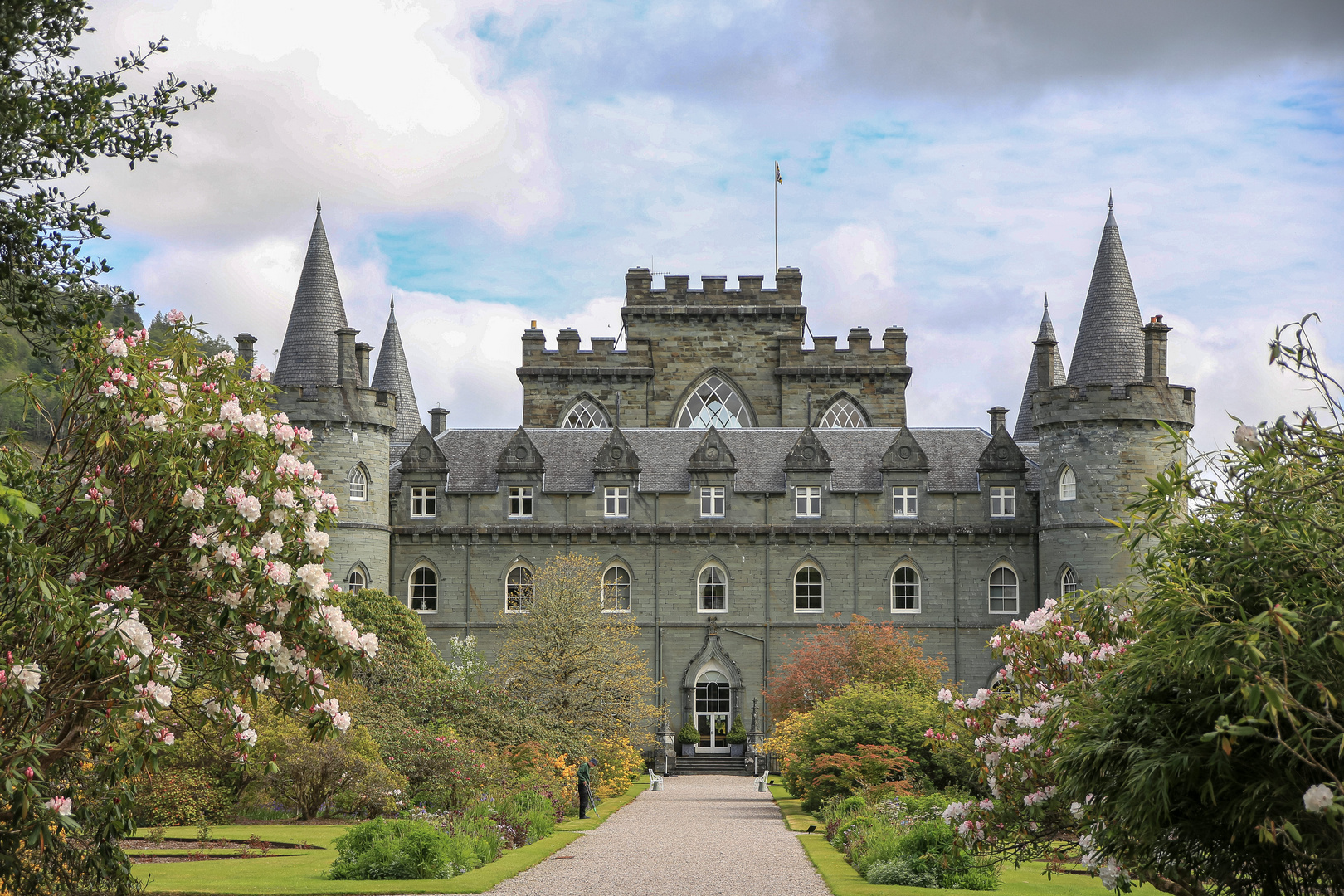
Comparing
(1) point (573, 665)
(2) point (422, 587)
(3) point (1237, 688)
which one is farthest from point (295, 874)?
(2) point (422, 587)

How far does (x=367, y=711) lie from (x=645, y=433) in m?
22.7

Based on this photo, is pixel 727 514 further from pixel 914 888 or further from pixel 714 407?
pixel 914 888

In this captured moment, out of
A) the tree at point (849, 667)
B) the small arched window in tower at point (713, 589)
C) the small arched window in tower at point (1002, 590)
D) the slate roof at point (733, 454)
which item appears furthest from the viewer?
the slate roof at point (733, 454)

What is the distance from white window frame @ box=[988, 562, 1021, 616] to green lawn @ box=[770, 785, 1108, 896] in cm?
2368

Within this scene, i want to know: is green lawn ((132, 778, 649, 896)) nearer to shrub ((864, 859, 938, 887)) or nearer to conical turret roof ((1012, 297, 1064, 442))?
shrub ((864, 859, 938, 887))

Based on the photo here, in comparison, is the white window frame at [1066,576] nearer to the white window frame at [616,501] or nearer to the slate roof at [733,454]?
the slate roof at [733,454]

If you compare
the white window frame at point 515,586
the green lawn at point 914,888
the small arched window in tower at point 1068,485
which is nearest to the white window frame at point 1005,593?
the small arched window in tower at point 1068,485

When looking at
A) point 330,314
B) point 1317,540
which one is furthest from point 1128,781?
point 330,314

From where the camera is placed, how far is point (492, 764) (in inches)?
1077

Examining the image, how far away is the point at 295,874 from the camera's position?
1947cm

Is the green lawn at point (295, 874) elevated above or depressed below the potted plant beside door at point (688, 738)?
above

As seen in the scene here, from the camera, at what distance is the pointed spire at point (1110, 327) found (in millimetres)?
44156

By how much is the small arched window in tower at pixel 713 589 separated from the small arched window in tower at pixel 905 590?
598cm

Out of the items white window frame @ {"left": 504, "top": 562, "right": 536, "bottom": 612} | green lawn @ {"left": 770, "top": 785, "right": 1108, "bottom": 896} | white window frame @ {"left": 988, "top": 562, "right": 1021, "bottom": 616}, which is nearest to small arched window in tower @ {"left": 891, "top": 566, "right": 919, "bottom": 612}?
white window frame @ {"left": 988, "top": 562, "right": 1021, "bottom": 616}
